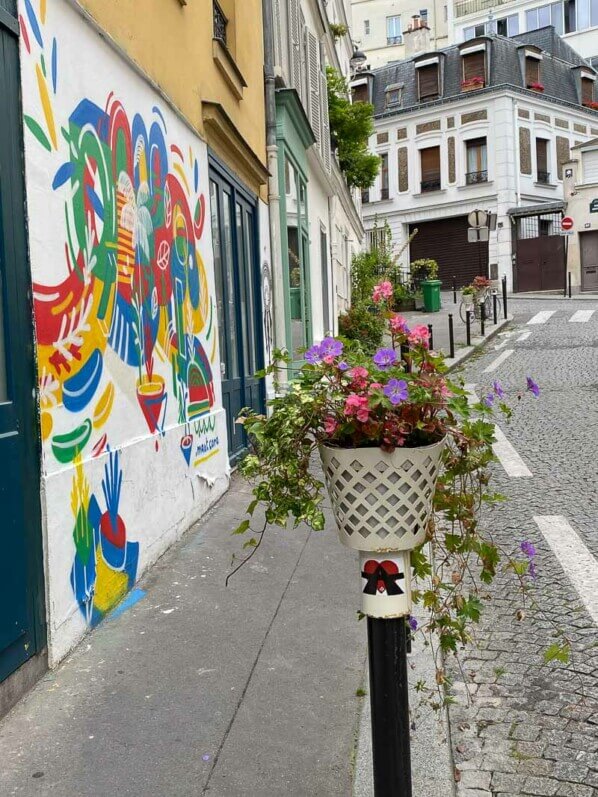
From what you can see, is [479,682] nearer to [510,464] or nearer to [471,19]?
[510,464]

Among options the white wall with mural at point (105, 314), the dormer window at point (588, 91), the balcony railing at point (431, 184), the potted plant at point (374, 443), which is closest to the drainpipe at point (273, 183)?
the white wall with mural at point (105, 314)

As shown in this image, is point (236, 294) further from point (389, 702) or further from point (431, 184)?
point (431, 184)

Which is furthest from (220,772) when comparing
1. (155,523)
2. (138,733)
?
Result: (155,523)

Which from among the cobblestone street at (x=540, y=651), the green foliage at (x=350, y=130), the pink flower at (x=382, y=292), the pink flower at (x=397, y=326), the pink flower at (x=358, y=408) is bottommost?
the cobblestone street at (x=540, y=651)

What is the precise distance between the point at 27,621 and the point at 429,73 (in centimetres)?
3978

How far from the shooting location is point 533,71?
38031 millimetres

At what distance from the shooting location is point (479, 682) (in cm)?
354

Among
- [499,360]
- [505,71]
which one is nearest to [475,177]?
[505,71]

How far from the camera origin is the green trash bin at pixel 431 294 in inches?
1137

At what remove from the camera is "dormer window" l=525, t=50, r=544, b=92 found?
37719 millimetres

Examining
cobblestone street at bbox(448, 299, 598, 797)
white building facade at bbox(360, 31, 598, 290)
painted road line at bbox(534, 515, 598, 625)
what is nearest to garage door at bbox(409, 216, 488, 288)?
white building facade at bbox(360, 31, 598, 290)

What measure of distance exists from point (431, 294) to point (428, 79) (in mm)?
15031

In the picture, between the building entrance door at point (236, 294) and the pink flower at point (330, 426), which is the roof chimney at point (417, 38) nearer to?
the building entrance door at point (236, 294)

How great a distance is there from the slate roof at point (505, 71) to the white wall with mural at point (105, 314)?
34666 millimetres
